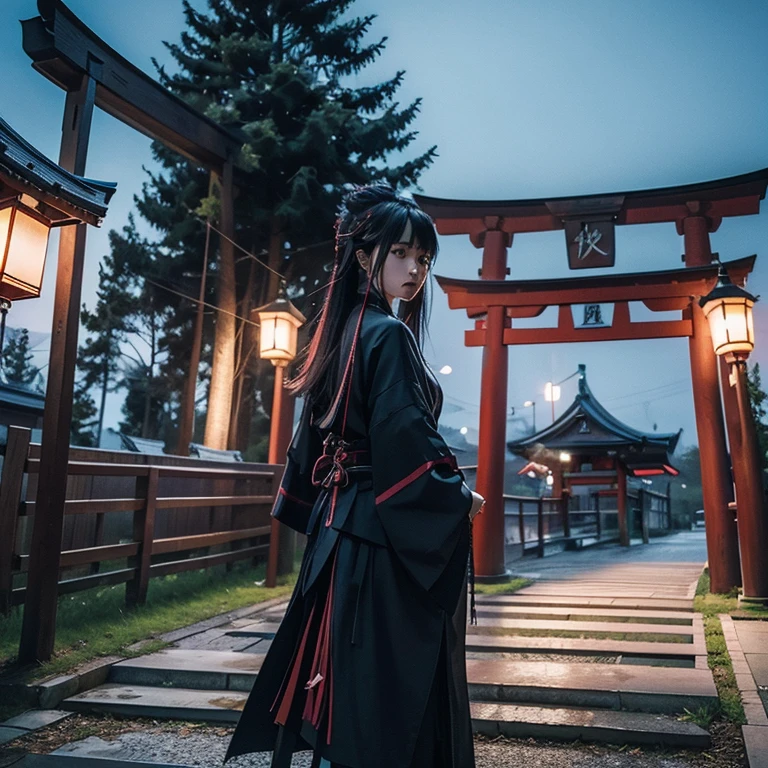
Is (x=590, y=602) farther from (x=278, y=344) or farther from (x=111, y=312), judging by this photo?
(x=111, y=312)

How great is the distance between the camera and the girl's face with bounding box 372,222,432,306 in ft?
7.29

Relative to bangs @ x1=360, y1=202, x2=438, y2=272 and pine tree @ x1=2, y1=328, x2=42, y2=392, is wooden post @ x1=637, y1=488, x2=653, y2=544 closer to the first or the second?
bangs @ x1=360, y1=202, x2=438, y2=272

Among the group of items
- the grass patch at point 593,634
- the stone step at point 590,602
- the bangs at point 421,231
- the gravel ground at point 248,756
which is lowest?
the gravel ground at point 248,756

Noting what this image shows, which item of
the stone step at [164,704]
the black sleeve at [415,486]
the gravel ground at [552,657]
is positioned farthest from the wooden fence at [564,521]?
the black sleeve at [415,486]

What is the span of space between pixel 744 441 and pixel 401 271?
6301 mm

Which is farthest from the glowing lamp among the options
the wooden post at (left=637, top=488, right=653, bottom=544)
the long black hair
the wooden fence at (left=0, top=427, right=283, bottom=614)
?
the long black hair

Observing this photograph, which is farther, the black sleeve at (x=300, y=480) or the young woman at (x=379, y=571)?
the black sleeve at (x=300, y=480)

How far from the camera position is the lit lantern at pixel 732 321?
706cm

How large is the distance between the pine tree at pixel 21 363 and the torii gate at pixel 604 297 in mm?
25351

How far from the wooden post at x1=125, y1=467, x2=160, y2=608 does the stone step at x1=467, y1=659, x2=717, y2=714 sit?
3078 mm

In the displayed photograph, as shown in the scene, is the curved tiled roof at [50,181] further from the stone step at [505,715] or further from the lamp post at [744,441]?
the lamp post at [744,441]

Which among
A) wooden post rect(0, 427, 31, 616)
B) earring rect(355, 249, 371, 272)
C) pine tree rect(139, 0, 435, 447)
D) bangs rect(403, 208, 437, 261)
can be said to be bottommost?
wooden post rect(0, 427, 31, 616)

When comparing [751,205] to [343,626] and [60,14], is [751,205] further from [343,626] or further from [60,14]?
[343,626]

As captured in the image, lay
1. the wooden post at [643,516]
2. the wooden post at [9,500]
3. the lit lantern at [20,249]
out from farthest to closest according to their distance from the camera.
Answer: the wooden post at [643,516] → the wooden post at [9,500] → the lit lantern at [20,249]
